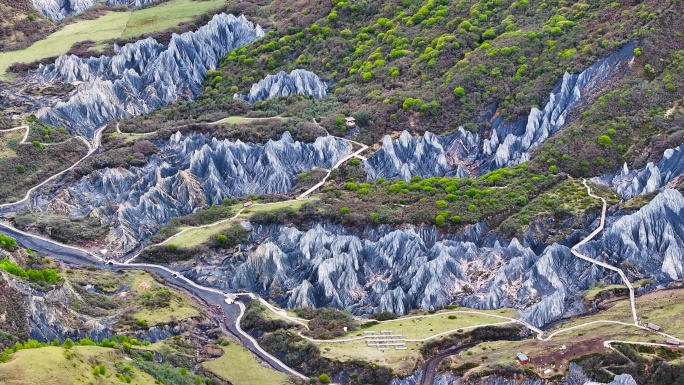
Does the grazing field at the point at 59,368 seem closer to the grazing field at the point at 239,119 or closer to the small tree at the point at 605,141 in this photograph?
the small tree at the point at 605,141

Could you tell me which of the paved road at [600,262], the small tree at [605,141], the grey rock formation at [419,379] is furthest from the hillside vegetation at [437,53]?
the grey rock formation at [419,379]

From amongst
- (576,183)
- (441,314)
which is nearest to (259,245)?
(441,314)

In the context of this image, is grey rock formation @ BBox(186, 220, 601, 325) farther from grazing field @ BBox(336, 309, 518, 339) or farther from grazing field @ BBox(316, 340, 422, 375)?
grazing field @ BBox(316, 340, 422, 375)

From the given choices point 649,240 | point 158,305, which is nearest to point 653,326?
point 649,240

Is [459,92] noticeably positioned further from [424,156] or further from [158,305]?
[158,305]

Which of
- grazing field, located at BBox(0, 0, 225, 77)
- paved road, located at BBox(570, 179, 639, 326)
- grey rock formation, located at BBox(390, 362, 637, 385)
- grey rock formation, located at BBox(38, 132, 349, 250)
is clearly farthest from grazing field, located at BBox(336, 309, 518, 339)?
grazing field, located at BBox(0, 0, 225, 77)

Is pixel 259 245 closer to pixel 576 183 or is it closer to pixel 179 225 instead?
pixel 179 225
